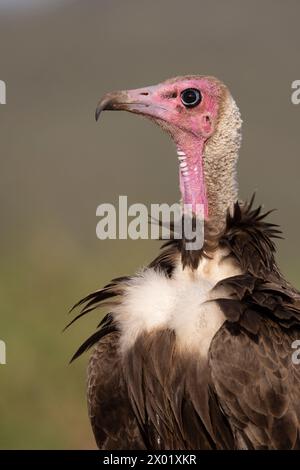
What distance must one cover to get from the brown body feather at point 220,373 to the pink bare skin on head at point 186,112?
0.32 m

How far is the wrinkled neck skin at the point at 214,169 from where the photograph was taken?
5980 mm

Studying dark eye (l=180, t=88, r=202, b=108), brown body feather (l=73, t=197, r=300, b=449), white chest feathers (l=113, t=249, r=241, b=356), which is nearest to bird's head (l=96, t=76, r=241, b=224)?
dark eye (l=180, t=88, r=202, b=108)

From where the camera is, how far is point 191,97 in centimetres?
625

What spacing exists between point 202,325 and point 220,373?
0.31 m

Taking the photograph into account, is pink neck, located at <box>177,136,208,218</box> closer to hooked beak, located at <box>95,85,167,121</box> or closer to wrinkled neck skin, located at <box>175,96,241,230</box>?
wrinkled neck skin, located at <box>175,96,241,230</box>

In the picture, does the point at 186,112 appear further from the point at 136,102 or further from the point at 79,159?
the point at 79,159

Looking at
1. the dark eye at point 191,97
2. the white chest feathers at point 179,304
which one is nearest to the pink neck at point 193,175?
the dark eye at point 191,97

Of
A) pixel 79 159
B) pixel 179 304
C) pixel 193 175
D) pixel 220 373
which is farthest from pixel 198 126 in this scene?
pixel 79 159

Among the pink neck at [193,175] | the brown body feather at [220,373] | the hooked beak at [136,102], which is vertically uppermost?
the hooked beak at [136,102]

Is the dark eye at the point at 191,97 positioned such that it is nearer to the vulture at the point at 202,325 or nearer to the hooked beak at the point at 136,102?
the vulture at the point at 202,325

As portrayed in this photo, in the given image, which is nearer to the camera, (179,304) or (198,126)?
(179,304)

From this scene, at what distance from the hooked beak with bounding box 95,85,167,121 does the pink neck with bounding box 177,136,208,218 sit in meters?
0.25

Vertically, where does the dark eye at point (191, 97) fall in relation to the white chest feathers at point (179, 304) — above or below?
above

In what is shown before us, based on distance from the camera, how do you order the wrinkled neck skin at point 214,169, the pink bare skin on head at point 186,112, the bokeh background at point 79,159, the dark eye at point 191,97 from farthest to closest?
the bokeh background at point 79,159, the dark eye at point 191,97, the pink bare skin on head at point 186,112, the wrinkled neck skin at point 214,169
